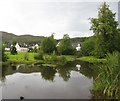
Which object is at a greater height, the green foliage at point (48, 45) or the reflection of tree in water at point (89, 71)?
the green foliage at point (48, 45)

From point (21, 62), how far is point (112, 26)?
1506 cm

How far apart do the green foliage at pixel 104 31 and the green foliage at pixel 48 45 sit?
16.5 meters

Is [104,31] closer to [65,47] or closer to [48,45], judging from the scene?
[48,45]

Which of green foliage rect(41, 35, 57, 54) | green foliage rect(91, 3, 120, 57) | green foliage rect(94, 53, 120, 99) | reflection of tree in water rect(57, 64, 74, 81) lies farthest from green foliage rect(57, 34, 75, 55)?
green foliage rect(94, 53, 120, 99)

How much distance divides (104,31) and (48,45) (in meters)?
18.2

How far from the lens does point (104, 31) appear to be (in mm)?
41469

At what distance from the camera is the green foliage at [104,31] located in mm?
40656

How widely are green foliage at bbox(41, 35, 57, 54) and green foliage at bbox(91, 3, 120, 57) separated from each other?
16.5 meters

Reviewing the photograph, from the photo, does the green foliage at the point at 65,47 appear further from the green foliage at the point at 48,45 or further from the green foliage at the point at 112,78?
the green foliage at the point at 112,78

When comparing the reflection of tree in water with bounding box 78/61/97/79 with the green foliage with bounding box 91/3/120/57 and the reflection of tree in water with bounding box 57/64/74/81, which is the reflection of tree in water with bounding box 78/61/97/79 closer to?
the reflection of tree in water with bounding box 57/64/74/81

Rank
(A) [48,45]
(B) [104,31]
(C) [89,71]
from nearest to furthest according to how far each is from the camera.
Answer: (C) [89,71] → (B) [104,31] → (A) [48,45]

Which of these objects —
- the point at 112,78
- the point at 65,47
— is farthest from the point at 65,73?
the point at 65,47

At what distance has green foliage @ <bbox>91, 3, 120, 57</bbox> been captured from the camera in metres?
40.7

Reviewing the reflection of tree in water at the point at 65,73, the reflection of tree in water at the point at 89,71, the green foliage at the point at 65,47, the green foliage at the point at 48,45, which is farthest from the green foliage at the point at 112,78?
the green foliage at the point at 65,47
